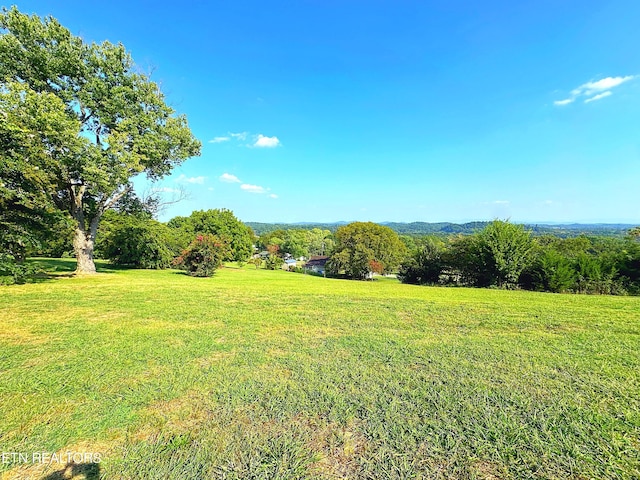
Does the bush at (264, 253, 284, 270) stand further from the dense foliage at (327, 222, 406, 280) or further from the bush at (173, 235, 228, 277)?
the bush at (173, 235, 228, 277)

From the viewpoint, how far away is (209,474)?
1729 millimetres

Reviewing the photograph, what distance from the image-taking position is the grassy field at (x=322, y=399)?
6.02 feet

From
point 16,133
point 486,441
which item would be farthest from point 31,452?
point 16,133

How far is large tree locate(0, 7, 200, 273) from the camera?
10469 mm

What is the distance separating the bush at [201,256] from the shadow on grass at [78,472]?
1613 cm

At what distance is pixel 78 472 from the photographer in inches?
68.7

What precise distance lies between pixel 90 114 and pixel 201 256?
27.4 feet

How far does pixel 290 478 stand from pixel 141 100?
1512cm

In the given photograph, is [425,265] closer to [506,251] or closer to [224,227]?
[506,251]

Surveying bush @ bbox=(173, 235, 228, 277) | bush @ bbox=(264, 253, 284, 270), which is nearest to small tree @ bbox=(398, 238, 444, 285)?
bush @ bbox=(173, 235, 228, 277)

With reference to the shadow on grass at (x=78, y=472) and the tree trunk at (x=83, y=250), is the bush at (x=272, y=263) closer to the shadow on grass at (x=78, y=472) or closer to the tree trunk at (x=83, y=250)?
the tree trunk at (x=83, y=250)

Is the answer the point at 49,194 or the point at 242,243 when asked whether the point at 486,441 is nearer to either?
the point at 49,194

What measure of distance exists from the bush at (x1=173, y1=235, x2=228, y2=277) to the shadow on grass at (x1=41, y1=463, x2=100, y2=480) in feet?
52.9

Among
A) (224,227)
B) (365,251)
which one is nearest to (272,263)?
(224,227)
